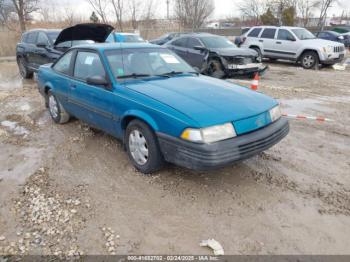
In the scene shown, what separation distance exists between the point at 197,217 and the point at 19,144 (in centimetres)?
345

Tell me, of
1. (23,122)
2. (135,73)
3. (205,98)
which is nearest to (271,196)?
(205,98)

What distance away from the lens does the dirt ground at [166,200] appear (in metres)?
2.66

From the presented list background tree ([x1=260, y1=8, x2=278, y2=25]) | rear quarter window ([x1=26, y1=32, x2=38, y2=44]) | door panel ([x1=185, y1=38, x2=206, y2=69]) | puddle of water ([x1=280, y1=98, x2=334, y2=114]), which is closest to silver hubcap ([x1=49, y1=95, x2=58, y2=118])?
puddle of water ([x1=280, y1=98, x2=334, y2=114])

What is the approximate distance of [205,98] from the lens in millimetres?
3447

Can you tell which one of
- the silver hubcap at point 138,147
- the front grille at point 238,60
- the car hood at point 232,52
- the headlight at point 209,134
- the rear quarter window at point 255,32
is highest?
the rear quarter window at point 255,32

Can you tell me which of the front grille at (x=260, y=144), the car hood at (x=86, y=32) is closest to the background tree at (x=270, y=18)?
the car hood at (x=86, y=32)

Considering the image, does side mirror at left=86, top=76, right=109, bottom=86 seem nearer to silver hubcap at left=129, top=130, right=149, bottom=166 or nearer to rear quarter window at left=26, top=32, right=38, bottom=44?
silver hubcap at left=129, top=130, right=149, bottom=166

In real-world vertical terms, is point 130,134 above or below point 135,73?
below

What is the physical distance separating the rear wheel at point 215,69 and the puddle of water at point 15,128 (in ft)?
19.8

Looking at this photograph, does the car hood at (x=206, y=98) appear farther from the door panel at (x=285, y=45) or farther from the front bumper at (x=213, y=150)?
the door panel at (x=285, y=45)

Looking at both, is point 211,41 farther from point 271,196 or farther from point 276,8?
point 276,8

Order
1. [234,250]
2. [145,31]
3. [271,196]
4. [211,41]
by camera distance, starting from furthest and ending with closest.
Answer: [145,31], [211,41], [271,196], [234,250]

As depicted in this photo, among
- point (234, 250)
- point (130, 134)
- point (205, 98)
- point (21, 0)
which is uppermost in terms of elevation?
point (21, 0)

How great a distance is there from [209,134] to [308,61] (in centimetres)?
1189
